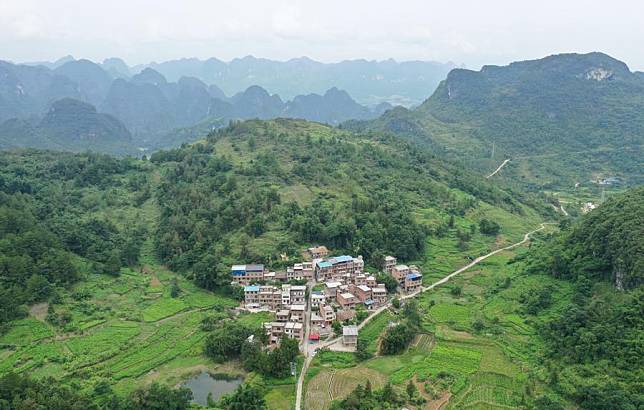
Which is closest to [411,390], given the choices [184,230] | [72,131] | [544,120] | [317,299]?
[317,299]

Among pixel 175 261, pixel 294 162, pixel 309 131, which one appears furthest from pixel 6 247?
pixel 309 131

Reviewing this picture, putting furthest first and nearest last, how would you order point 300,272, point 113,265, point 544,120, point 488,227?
1. point 544,120
2. point 488,227
3. point 113,265
4. point 300,272

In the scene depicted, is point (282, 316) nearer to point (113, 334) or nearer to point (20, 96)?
point (113, 334)

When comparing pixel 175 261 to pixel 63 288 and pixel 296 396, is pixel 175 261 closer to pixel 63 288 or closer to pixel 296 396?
pixel 63 288

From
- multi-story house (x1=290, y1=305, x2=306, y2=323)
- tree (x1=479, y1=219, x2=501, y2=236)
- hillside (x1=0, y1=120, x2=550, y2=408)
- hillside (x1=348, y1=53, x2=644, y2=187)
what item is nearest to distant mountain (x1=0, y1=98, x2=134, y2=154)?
hillside (x1=0, y1=120, x2=550, y2=408)

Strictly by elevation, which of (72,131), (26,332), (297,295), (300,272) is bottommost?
(26,332)

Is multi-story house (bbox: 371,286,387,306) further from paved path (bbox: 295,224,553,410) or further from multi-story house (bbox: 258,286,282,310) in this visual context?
multi-story house (bbox: 258,286,282,310)

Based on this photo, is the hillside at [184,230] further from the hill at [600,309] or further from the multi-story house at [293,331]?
the hill at [600,309]
